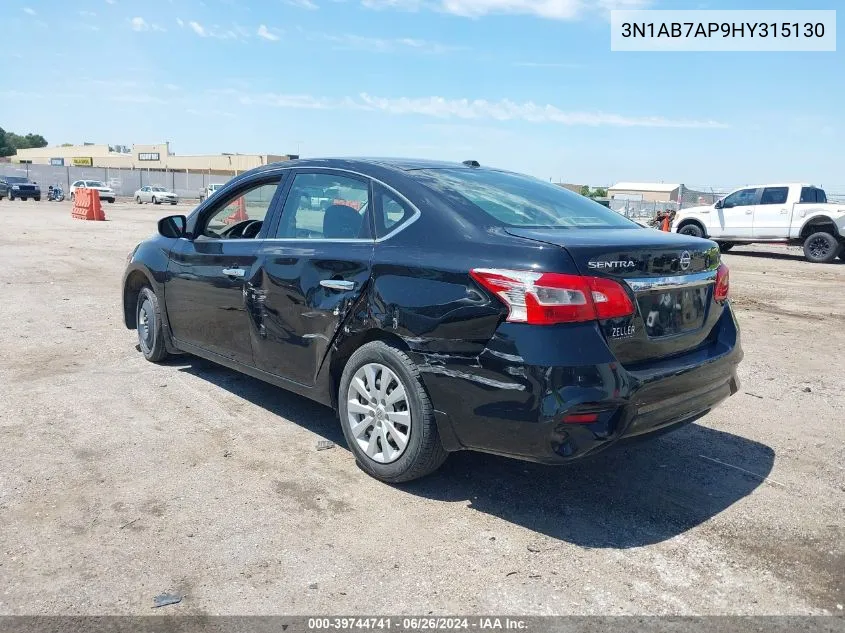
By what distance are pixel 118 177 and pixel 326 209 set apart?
59188mm

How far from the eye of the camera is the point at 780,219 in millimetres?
18531

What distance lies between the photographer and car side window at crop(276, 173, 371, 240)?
13.5ft

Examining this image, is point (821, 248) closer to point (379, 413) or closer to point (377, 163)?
point (377, 163)

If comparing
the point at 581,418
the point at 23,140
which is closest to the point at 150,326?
the point at 581,418

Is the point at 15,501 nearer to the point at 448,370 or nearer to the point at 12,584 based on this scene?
the point at 12,584

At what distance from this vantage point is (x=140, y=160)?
96875mm

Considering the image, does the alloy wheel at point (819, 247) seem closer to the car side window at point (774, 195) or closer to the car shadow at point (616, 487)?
the car side window at point (774, 195)

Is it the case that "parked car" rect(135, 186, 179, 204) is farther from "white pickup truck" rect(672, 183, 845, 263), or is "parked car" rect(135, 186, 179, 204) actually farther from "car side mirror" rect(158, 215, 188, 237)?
"car side mirror" rect(158, 215, 188, 237)

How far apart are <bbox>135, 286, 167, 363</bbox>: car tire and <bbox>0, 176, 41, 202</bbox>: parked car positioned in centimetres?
4424

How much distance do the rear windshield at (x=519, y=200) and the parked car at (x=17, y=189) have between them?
46987 millimetres

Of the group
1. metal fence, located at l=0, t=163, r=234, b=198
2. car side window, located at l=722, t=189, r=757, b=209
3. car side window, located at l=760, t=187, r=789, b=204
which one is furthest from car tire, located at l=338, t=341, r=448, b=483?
metal fence, located at l=0, t=163, r=234, b=198

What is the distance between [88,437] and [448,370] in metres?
2.48

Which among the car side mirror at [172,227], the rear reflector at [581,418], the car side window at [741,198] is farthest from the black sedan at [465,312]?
the car side window at [741,198]

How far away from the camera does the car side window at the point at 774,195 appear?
18.6 meters
